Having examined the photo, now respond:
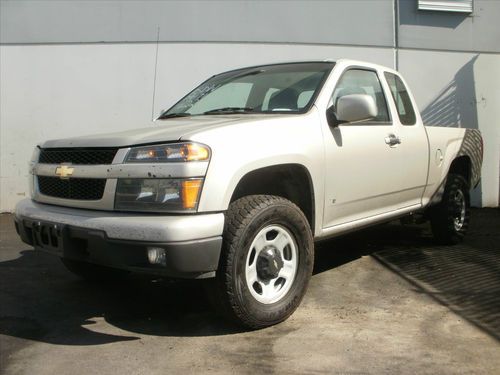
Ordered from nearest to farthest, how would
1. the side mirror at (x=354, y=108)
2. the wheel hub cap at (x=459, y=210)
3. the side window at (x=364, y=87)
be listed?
1. the side mirror at (x=354, y=108)
2. the side window at (x=364, y=87)
3. the wheel hub cap at (x=459, y=210)

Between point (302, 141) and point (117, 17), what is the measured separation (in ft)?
19.0

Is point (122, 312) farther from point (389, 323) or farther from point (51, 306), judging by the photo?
point (389, 323)

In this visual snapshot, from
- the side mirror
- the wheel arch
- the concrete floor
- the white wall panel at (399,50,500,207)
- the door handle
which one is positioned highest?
the white wall panel at (399,50,500,207)

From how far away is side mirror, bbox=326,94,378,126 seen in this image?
3684 mm

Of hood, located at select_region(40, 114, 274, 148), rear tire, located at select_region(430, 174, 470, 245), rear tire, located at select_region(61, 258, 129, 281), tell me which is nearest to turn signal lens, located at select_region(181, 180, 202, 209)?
hood, located at select_region(40, 114, 274, 148)

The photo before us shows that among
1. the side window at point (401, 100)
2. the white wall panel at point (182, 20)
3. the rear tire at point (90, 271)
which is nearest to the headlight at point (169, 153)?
the rear tire at point (90, 271)

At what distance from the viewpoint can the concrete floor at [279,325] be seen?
2.86 m

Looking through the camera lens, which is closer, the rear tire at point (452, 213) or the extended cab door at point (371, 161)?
the extended cab door at point (371, 161)

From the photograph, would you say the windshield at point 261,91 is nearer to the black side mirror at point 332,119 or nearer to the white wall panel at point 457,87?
the black side mirror at point 332,119

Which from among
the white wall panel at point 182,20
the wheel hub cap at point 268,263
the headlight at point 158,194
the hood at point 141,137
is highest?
the white wall panel at point 182,20

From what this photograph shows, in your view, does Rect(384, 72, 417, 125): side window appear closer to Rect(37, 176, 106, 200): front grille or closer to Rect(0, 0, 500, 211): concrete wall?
Rect(37, 176, 106, 200): front grille

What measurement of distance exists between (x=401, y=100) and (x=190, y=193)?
2899mm

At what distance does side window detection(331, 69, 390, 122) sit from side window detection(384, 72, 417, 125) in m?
0.21

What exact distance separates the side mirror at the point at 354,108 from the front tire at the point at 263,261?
82 centimetres
